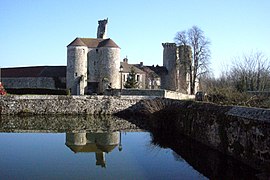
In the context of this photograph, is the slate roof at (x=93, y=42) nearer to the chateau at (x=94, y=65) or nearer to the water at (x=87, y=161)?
the chateau at (x=94, y=65)

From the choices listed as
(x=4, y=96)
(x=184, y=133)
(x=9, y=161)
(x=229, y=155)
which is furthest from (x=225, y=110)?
(x=4, y=96)

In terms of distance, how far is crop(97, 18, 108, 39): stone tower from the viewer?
149 feet

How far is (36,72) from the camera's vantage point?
42.9 metres

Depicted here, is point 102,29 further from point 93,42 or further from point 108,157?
point 108,157

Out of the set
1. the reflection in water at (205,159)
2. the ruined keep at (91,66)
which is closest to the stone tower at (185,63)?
the ruined keep at (91,66)

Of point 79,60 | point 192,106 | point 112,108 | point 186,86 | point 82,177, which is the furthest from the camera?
point 186,86

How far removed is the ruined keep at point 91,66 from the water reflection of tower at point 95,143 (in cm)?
2256

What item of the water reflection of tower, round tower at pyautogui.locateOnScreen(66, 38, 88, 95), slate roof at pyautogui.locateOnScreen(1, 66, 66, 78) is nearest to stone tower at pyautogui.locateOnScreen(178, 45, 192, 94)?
round tower at pyautogui.locateOnScreen(66, 38, 88, 95)

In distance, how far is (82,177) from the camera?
8336 millimetres

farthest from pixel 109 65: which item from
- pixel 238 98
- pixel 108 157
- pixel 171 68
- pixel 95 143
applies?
pixel 108 157

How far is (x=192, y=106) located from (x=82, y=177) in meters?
8.22

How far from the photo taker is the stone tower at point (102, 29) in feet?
149

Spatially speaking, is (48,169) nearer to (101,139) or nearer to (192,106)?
(101,139)

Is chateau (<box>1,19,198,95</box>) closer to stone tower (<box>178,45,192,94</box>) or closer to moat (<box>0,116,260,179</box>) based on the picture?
stone tower (<box>178,45,192,94</box>)
